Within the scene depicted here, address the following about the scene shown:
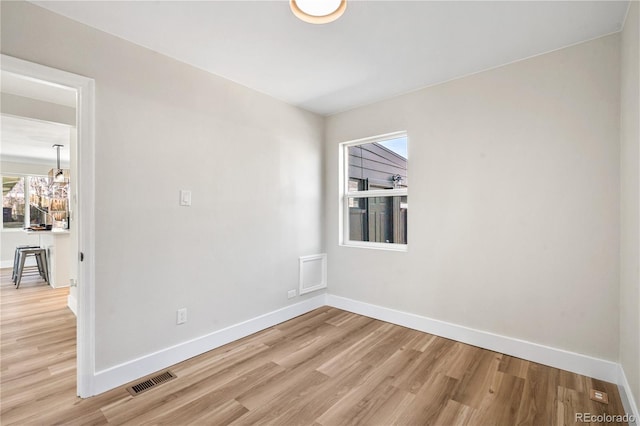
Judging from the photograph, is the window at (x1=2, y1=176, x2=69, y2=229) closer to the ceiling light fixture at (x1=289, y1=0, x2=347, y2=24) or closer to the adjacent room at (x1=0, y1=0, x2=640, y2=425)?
the adjacent room at (x1=0, y1=0, x2=640, y2=425)

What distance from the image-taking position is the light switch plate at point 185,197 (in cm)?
247


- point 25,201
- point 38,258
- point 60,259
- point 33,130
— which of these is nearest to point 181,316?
point 60,259

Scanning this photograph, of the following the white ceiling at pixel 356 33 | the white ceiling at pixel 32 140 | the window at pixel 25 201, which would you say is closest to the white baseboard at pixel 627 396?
the white ceiling at pixel 356 33

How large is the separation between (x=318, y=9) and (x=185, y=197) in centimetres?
176

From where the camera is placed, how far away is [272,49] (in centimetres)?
228

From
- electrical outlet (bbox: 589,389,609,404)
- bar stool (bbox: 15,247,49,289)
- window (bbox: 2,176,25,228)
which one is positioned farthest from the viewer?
window (bbox: 2,176,25,228)

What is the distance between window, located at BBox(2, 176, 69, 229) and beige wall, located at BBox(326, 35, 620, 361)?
856cm

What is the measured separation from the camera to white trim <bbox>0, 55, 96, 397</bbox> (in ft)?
6.40

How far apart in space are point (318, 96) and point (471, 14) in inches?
66.0

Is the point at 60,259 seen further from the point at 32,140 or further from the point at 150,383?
the point at 150,383

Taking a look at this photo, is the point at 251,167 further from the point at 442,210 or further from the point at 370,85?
the point at 442,210

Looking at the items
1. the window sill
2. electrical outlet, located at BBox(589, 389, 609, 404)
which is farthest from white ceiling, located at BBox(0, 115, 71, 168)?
electrical outlet, located at BBox(589, 389, 609, 404)

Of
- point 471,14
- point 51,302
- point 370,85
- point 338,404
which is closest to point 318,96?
point 370,85

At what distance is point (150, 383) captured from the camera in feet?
6.97
